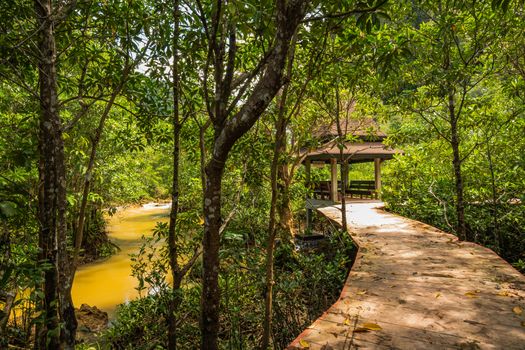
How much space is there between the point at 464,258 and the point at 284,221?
6.00 metres

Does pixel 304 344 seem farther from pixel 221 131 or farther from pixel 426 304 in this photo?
pixel 221 131

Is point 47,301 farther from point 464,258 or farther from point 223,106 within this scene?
point 464,258

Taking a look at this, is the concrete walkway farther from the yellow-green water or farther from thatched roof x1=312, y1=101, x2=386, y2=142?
the yellow-green water

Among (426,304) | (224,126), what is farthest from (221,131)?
(426,304)

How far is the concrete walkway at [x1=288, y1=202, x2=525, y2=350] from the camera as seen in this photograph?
2.63 metres

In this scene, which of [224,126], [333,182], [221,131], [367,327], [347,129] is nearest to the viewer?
[224,126]

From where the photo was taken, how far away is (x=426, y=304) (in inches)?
132

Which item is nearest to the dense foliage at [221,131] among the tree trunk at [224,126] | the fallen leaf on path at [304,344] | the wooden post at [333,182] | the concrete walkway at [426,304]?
the tree trunk at [224,126]

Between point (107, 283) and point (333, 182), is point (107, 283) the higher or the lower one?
the lower one

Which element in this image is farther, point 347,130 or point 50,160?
point 347,130

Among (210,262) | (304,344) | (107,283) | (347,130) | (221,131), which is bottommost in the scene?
(107,283)

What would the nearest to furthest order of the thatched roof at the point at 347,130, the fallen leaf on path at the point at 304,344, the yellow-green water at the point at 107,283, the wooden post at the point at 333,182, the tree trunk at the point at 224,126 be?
1. the tree trunk at the point at 224,126
2. the fallen leaf on path at the point at 304,344
3. the thatched roof at the point at 347,130
4. the yellow-green water at the point at 107,283
5. the wooden post at the point at 333,182

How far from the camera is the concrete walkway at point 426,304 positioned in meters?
2.63

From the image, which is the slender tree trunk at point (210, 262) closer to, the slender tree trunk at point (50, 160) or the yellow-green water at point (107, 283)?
the slender tree trunk at point (50, 160)
